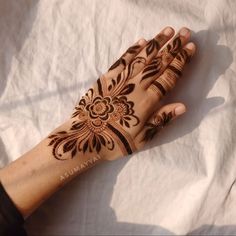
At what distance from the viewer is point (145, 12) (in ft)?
2.83

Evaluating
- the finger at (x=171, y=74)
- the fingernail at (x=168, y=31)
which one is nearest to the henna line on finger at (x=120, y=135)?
the finger at (x=171, y=74)

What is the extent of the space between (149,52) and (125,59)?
0.17 feet

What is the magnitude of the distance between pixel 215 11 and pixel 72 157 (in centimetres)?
43

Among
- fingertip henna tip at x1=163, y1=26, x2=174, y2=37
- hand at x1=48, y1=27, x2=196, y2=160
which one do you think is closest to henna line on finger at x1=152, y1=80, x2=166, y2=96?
hand at x1=48, y1=27, x2=196, y2=160

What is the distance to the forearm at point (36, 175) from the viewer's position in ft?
2.53

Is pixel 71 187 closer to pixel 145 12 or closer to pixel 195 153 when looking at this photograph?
pixel 195 153

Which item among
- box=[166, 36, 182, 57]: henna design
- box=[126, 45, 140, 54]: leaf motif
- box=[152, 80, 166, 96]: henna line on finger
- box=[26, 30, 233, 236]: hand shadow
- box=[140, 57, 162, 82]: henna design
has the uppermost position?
box=[126, 45, 140, 54]: leaf motif

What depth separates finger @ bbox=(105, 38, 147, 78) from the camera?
32.7 inches

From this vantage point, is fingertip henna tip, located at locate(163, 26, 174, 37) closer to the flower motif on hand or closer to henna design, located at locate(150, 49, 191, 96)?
henna design, located at locate(150, 49, 191, 96)

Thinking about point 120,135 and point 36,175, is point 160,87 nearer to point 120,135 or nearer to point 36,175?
point 120,135

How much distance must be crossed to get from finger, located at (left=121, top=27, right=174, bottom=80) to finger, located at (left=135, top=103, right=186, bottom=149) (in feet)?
0.33

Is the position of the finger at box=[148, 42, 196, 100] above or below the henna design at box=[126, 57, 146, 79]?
below

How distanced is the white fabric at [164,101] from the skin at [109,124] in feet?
0.11

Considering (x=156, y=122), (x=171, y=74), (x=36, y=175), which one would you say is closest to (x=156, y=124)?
(x=156, y=122)
